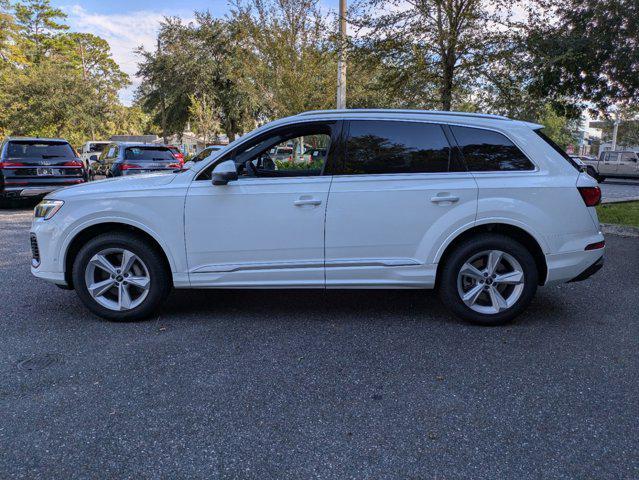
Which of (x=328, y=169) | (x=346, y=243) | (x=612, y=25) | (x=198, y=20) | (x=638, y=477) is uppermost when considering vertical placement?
(x=198, y=20)

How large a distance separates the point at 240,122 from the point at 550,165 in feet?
114

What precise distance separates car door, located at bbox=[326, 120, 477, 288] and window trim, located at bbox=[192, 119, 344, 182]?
0.08 m

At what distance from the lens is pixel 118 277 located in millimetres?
4156

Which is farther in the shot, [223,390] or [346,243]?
[346,243]

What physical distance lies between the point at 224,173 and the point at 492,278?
242cm

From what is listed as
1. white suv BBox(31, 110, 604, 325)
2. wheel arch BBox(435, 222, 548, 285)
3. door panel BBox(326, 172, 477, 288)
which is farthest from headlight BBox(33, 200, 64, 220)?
wheel arch BBox(435, 222, 548, 285)

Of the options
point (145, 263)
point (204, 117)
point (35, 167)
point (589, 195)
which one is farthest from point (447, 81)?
point (204, 117)

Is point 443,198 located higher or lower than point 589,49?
lower

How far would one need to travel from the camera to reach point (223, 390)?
3.01 m

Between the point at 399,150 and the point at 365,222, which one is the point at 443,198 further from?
the point at 365,222

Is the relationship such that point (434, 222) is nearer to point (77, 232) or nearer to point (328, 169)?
point (328, 169)

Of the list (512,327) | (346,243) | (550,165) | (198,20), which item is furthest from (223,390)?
(198,20)

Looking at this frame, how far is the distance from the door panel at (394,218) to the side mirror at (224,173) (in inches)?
33.2

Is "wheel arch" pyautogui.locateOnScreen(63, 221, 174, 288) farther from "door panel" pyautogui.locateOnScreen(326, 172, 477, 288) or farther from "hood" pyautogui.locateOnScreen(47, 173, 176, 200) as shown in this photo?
"door panel" pyautogui.locateOnScreen(326, 172, 477, 288)
